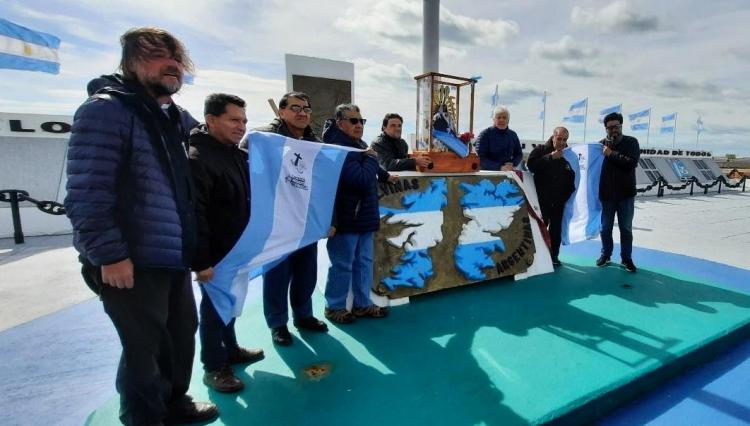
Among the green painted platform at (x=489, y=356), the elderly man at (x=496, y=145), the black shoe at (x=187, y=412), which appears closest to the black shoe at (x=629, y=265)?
the green painted platform at (x=489, y=356)

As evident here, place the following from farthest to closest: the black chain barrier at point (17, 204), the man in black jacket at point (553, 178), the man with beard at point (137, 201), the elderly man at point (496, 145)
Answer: the black chain barrier at point (17, 204) < the elderly man at point (496, 145) < the man in black jacket at point (553, 178) < the man with beard at point (137, 201)

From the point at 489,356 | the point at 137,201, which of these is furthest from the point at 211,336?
the point at 489,356

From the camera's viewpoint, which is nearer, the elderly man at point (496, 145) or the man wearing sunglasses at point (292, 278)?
the man wearing sunglasses at point (292, 278)

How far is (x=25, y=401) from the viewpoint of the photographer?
2318mm

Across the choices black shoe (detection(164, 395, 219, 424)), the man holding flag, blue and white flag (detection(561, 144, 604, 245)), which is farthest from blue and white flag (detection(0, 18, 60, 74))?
blue and white flag (detection(561, 144, 604, 245))

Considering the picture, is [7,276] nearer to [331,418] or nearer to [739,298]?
[331,418]

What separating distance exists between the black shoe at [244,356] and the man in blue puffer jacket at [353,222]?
0.80 metres

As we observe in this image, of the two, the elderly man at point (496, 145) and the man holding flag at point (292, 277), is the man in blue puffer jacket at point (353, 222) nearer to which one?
the man holding flag at point (292, 277)

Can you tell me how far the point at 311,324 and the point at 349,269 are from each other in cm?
55

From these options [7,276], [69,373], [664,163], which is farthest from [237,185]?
[664,163]

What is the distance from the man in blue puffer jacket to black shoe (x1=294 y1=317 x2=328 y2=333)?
20 cm

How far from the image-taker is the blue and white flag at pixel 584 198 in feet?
16.3

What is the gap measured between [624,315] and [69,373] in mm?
4409

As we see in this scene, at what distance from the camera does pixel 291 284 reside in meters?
3.14
